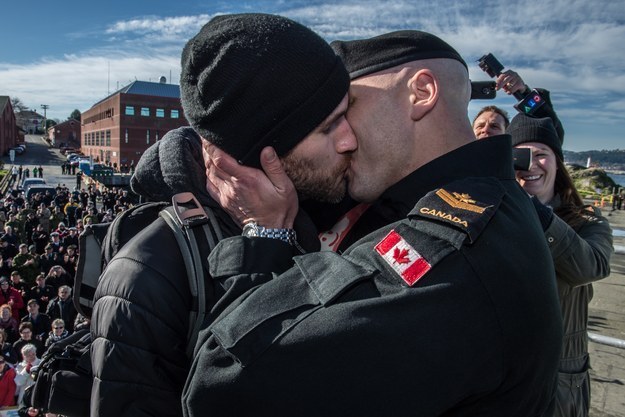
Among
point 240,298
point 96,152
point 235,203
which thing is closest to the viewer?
point 240,298

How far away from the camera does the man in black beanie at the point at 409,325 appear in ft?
3.05

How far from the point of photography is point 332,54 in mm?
1449

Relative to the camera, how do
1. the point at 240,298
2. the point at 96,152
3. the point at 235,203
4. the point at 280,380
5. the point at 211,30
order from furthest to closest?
the point at 96,152, the point at 235,203, the point at 211,30, the point at 240,298, the point at 280,380

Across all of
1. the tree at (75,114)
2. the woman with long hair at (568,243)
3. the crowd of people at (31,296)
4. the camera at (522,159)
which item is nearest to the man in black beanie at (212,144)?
the crowd of people at (31,296)

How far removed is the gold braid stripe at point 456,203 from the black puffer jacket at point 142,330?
68 cm

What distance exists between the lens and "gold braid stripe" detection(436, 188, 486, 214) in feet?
3.53

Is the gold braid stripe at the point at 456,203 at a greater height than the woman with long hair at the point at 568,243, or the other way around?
the gold braid stripe at the point at 456,203

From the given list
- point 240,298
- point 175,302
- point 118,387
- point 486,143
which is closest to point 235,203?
point 175,302

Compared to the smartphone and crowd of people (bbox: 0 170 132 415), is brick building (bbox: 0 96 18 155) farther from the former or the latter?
the smartphone

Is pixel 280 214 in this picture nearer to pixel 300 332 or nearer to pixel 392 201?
pixel 392 201

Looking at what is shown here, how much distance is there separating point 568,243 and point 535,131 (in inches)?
36.0

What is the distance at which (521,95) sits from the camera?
315 cm

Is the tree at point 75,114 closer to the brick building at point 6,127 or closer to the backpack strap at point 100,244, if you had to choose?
the brick building at point 6,127

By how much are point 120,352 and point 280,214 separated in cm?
59
